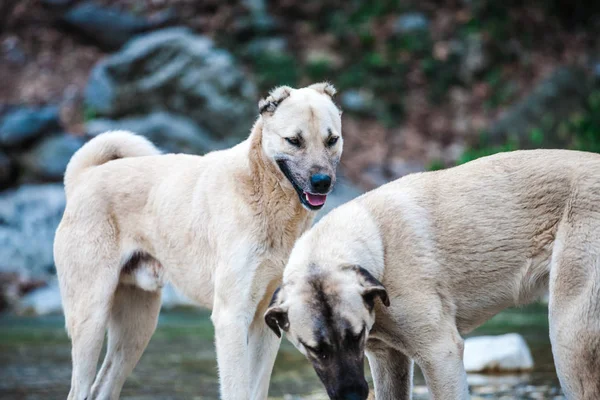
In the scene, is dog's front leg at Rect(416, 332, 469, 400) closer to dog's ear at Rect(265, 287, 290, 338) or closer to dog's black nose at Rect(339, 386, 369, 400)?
dog's black nose at Rect(339, 386, 369, 400)

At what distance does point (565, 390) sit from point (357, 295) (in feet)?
3.98

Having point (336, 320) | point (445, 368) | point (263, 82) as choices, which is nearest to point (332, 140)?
point (336, 320)

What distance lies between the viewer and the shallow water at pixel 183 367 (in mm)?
6844

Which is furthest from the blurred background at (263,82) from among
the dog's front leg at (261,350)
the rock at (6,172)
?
the dog's front leg at (261,350)

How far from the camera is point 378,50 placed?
755 inches

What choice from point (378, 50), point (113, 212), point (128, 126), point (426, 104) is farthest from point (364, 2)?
point (113, 212)

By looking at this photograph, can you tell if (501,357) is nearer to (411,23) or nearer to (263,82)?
(263,82)

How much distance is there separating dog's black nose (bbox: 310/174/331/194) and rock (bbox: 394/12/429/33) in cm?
1470

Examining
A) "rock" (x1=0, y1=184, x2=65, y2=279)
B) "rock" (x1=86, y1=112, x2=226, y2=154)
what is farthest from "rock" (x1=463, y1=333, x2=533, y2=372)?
"rock" (x1=86, y1=112, x2=226, y2=154)

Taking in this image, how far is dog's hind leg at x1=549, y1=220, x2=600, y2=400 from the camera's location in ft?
13.2

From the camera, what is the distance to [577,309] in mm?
4062

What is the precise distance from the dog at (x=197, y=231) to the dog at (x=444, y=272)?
2.39 feet

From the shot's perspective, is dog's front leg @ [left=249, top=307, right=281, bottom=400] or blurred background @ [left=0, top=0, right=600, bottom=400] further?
blurred background @ [left=0, top=0, right=600, bottom=400]

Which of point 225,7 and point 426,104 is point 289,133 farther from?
point 225,7
